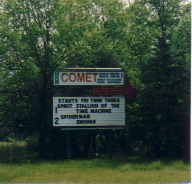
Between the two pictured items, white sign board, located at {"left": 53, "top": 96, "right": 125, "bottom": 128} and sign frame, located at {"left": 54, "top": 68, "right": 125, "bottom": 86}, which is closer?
white sign board, located at {"left": 53, "top": 96, "right": 125, "bottom": 128}

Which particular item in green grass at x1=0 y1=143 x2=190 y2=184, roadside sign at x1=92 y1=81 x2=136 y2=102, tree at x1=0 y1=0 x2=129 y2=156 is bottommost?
green grass at x1=0 y1=143 x2=190 y2=184

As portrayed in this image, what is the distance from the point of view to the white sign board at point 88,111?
2100 centimetres

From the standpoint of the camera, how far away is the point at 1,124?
92.8ft

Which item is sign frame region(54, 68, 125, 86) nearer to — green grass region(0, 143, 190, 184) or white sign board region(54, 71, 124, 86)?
white sign board region(54, 71, 124, 86)

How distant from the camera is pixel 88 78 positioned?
2141cm

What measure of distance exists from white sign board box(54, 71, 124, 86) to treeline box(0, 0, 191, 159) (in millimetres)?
802

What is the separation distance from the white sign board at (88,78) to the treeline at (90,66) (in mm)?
802

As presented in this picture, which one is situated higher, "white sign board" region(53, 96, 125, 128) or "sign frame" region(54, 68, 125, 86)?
"sign frame" region(54, 68, 125, 86)

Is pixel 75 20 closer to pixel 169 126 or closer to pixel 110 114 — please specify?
pixel 110 114

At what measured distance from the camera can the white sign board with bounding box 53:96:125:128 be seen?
68.9 feet

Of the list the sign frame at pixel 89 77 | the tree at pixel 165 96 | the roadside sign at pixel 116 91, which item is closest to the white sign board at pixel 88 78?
the sign frame at pixel 89 77

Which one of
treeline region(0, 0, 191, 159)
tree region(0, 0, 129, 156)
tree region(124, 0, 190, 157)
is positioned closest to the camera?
tree region(124, 0, 190, 157)

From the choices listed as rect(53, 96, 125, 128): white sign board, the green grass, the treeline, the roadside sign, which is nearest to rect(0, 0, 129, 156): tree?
the treeline

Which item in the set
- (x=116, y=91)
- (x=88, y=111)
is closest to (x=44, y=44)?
(x=88, y=111)
